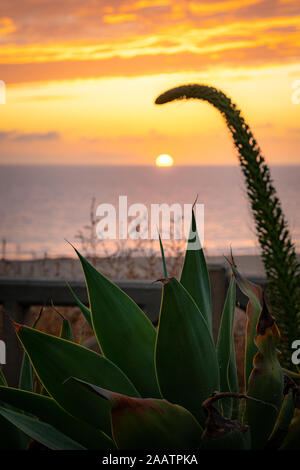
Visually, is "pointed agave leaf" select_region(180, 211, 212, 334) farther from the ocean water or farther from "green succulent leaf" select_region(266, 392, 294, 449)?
the ocean water

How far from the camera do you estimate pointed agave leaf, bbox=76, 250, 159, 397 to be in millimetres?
799

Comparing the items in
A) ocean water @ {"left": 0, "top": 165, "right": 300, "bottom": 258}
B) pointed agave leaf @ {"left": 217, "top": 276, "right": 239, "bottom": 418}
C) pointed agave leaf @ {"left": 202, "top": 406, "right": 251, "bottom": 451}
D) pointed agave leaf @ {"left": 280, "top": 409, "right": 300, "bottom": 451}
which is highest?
ocean water @ {"left": 0, "top": 165, "right": 300, "bottom": 258}

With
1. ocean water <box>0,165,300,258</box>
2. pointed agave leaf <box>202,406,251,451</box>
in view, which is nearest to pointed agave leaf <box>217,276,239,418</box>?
pointed agave leaf <box>202,406,251,451</box>

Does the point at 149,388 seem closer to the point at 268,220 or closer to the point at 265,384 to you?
the point at 265,384

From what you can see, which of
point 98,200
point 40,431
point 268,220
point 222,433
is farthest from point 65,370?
point 98,200

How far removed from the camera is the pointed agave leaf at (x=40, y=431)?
0.70 metres

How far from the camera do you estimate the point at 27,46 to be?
12.0 m

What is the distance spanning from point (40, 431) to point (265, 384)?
284 millimetres

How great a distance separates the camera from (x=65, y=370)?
2.43 ft

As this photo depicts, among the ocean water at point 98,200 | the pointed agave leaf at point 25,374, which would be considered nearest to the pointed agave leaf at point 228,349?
the pointed agave leaf at point 25,374

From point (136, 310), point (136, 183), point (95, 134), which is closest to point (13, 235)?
point (95, 134)

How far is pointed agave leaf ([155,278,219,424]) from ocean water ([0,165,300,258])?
1095 cm

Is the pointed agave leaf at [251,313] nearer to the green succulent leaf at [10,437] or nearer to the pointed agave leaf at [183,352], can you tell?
the pointed agave leaf at [183,352]
